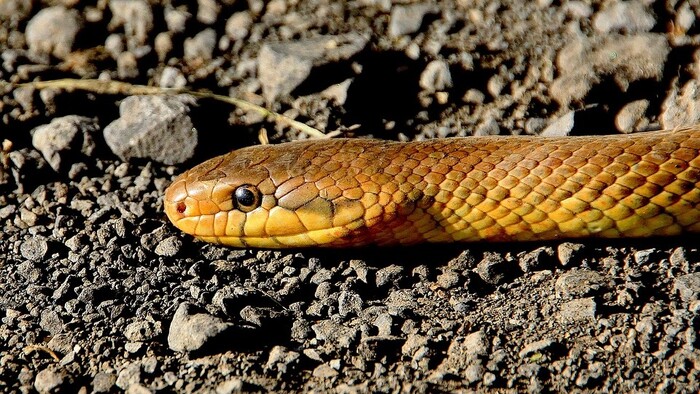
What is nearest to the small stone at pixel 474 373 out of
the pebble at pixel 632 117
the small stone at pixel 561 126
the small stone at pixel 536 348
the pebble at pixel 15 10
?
the small stone at pixel 536 348

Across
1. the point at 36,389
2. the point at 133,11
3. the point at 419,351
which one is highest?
the point at 133,11

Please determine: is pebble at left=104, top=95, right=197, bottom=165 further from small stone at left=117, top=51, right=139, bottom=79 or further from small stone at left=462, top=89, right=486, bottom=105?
small stone at left=462, top=89, right=486, bottom=105

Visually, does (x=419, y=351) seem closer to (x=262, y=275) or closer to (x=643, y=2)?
(x=262, y=275)

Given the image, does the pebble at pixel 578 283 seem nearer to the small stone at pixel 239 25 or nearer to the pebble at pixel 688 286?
the pebble at pixel 688 286

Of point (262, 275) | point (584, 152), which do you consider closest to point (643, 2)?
point (584, 152)

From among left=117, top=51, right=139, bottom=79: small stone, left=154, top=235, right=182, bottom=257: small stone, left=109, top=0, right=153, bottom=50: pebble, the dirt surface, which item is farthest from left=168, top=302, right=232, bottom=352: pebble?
left=109, top=0, right=153, bottom=50: pebble
